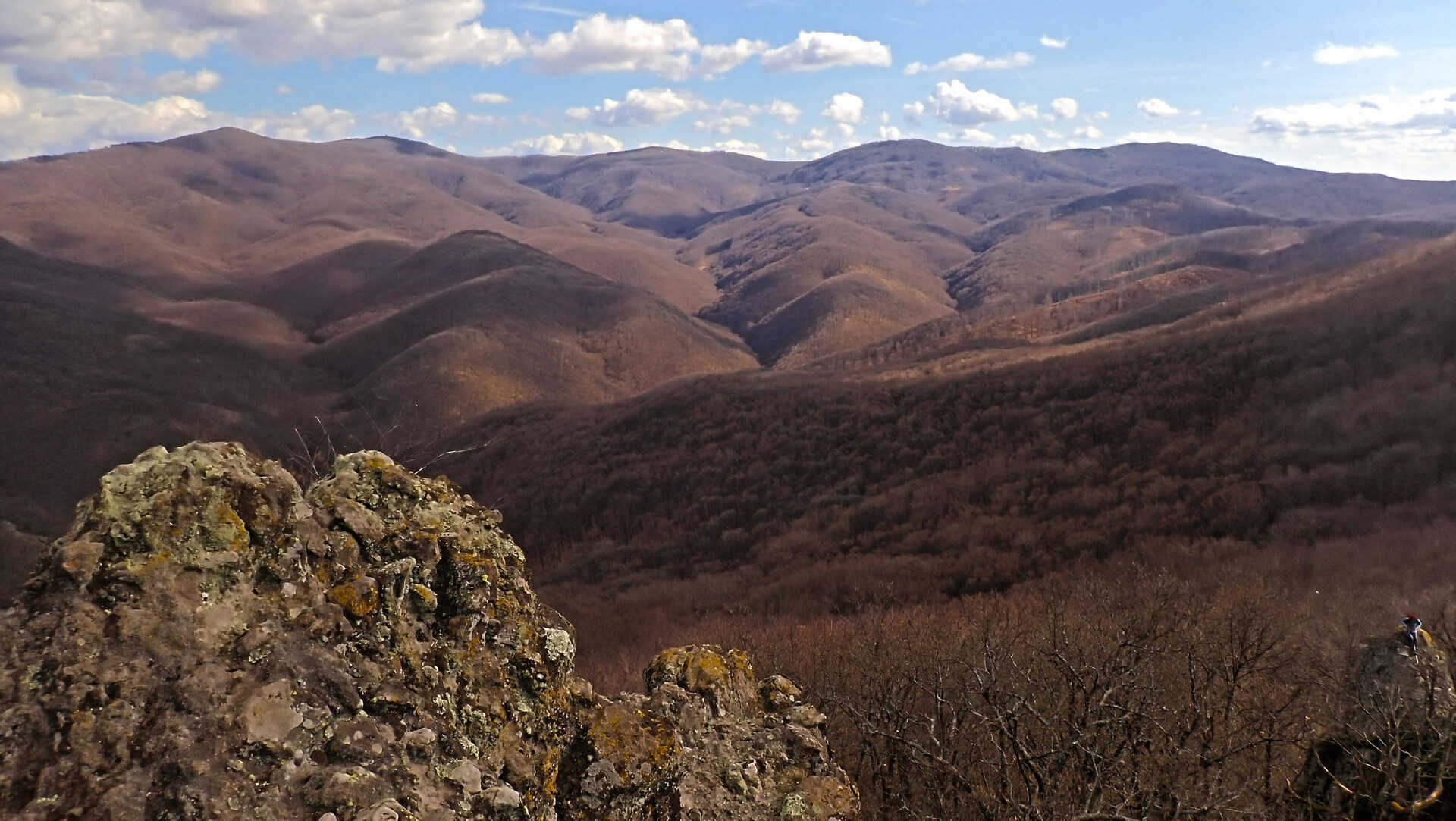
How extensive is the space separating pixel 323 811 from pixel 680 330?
367 feet

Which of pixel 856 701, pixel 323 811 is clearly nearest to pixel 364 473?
pixel 323 811

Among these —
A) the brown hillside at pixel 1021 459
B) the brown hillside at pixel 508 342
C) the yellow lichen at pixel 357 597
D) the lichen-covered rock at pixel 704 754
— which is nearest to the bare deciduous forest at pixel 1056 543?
the brown hillside at pixel 1021 459

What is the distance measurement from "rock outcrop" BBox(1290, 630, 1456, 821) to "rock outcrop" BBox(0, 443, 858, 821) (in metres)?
4.54

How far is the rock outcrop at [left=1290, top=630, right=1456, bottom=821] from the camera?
6430 mm

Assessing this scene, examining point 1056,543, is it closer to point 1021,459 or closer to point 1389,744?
point 1021,459

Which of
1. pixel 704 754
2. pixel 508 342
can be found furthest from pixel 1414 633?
pixel 508 342

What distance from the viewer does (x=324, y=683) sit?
4.34m

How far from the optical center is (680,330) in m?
115

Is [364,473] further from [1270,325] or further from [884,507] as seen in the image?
[1270,325]

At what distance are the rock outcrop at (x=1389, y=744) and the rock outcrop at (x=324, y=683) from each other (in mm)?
4540

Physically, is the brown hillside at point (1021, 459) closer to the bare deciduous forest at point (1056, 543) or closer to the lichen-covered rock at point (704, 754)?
the bare deciduous forest at point (1056, 543)

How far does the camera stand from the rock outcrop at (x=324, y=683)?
12.1ft

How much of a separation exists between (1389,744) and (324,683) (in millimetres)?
8782

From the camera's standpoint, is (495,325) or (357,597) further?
(495,325)
